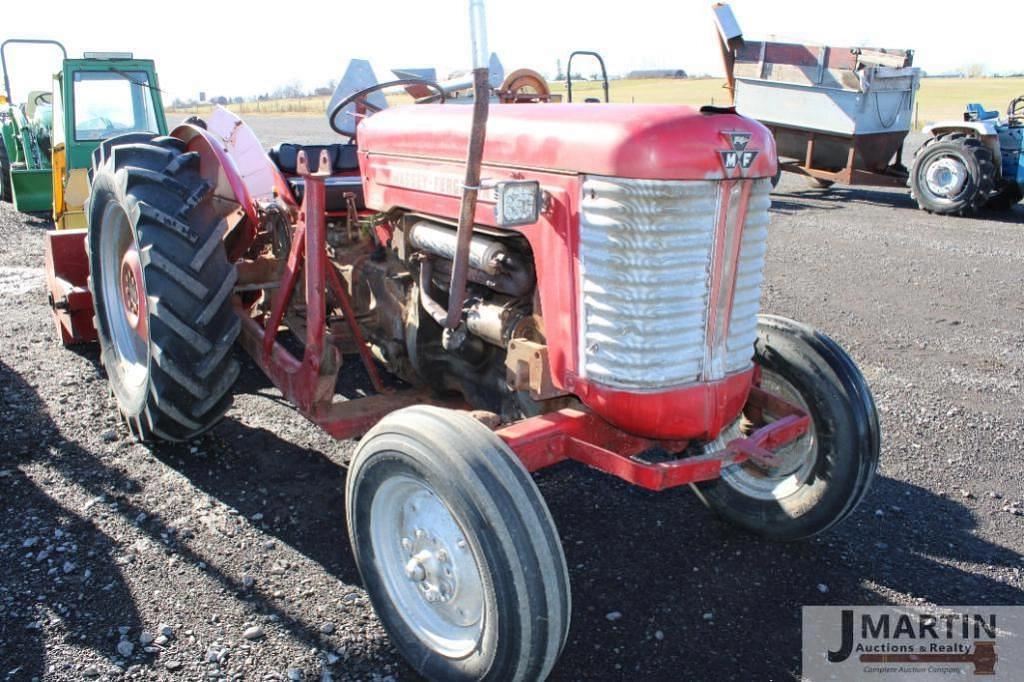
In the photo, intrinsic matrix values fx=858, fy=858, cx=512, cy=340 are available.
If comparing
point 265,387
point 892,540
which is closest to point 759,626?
point 892,540

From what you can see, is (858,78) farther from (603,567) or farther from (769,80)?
(603,567)

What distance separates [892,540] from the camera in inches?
135

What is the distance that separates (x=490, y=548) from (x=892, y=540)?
2.00 m

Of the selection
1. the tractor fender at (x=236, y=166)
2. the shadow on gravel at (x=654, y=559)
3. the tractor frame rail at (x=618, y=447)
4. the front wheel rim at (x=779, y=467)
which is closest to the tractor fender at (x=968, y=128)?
the shadow on gravel at (x=654, y=559)

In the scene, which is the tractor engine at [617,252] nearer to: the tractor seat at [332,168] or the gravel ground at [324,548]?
the gravel ground at [324,548]

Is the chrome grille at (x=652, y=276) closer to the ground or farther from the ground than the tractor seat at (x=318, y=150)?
closer to the ground

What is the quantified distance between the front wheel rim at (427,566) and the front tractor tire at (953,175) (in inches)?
406

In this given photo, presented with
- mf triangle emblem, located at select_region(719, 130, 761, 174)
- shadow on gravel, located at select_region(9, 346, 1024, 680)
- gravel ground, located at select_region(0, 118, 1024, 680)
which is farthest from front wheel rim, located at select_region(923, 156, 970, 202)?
mf triangle emblem, located at select_region(719, 130, 761, 174)

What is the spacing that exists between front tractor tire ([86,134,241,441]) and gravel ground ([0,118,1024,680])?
0.35 meters

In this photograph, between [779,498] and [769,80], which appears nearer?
[779,498]

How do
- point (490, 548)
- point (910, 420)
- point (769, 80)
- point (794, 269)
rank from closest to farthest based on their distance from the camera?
point (490, 548)
point (910, 420)
point (794, 269)
point (769, 80)

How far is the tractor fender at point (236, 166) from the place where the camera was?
4.02 m

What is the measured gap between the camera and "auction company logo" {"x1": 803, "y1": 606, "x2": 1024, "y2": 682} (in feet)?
9.05

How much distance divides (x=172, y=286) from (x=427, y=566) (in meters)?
1.70
